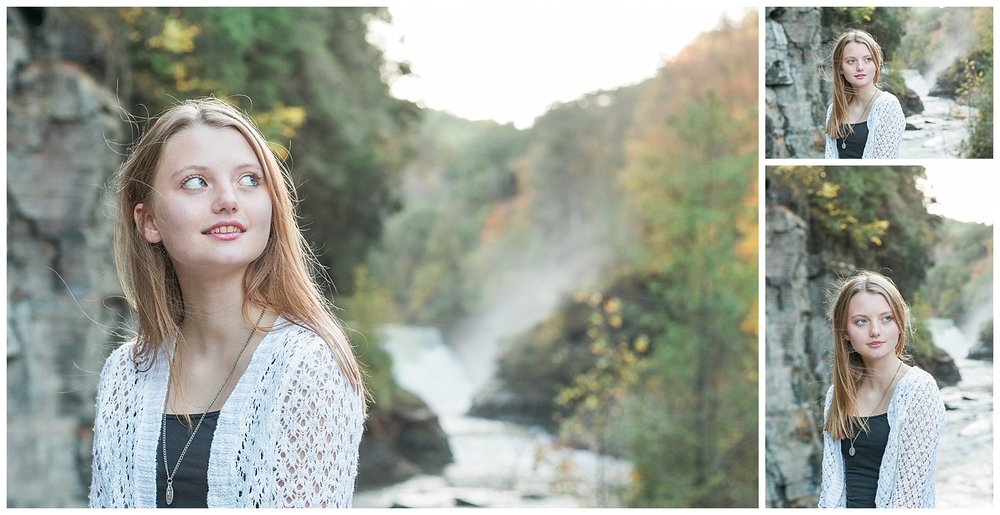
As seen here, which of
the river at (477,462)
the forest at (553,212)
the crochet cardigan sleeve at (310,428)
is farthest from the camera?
the river at (477,462)

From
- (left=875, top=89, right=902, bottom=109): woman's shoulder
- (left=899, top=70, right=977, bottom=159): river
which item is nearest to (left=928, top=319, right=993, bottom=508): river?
(left=899, top=70, right=977, bottom=159): river

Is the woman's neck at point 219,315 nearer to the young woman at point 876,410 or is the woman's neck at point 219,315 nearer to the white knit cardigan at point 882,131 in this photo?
the young woman at point 876,410

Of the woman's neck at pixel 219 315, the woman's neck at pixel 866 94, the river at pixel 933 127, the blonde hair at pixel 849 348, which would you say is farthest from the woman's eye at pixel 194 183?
the river at pixel 933 127

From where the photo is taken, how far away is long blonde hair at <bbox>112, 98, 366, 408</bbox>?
3.97 ft

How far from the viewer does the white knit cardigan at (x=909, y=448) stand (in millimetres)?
1940

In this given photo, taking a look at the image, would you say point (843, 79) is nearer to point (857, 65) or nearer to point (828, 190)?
point (857, 65)

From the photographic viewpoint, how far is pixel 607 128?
26.9 feet

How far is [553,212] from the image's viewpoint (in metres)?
8.48

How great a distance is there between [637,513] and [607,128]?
11.9ft

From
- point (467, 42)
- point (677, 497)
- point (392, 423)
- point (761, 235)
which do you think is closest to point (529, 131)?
point (467, 42)

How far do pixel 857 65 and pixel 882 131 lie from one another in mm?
167

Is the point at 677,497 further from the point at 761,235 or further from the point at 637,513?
the point at 761,235

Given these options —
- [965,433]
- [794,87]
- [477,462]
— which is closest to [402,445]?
[477,462]

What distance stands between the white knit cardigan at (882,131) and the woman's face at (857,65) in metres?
0.06
